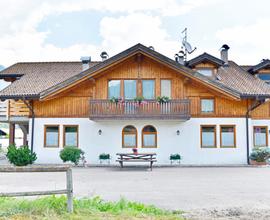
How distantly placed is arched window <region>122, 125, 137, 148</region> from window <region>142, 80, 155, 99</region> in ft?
6.32

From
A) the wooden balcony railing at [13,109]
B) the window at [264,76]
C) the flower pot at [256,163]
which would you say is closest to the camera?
the flower pot at [256,163]

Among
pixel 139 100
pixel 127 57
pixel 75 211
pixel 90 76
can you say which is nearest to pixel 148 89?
pixel 139 100

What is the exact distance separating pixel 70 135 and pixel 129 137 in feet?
10.7

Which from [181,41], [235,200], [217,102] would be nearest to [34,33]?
[181,41]

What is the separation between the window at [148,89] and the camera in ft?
66.4

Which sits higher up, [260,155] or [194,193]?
[260,155]

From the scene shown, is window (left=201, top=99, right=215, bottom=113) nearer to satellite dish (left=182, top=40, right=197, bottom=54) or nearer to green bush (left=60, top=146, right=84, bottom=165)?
satellite dish (left=182, top=40, right=197, bottom=54)

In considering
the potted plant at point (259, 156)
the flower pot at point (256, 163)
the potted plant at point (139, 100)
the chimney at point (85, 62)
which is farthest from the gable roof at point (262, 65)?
the chimney at point (85, 62)

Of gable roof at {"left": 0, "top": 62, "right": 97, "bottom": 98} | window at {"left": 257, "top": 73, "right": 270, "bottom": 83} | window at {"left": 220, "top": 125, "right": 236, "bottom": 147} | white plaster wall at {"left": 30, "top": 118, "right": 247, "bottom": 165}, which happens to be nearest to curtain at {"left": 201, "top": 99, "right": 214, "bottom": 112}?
white plaster wall at {"left": 30, "top": 118, "right": 247, "bottom": 165}

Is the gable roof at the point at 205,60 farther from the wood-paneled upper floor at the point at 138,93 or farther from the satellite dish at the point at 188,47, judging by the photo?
the satellite dish at the point at 188,47

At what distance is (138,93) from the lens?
2027 centimetres

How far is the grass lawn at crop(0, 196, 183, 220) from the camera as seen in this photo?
19.1 ft

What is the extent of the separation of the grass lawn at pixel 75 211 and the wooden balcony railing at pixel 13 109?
15.4 metres

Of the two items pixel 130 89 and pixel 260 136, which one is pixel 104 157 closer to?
pixel 130 89
